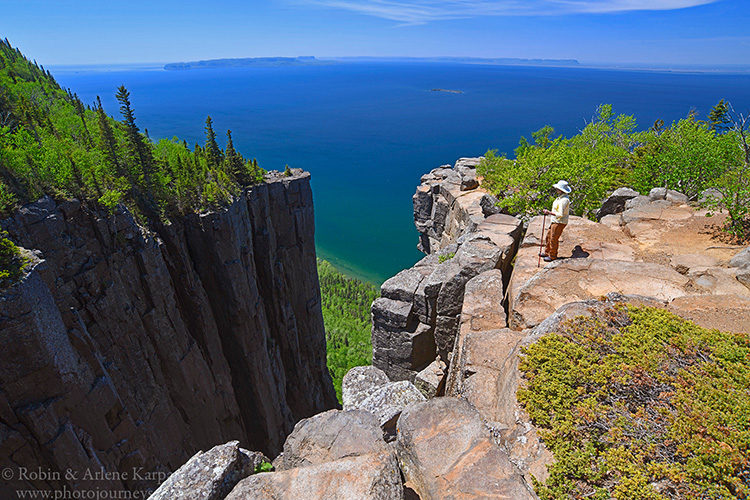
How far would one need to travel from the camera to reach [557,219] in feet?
51.9

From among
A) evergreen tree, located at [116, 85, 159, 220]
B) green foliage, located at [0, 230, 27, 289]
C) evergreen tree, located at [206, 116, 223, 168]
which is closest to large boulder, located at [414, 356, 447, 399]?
green foliage, located at [0, 230, 27, 289]

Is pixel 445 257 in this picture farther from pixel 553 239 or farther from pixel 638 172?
pixel 638 172

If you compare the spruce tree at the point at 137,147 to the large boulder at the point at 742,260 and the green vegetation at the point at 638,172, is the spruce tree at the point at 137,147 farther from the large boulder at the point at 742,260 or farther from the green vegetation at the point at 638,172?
the large boulder at the point at 742,260

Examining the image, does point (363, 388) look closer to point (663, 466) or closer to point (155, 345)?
point (663, 466)

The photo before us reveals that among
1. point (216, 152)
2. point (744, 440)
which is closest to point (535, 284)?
point (744, 440)

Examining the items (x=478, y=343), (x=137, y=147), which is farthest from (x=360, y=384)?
(x=137, y=147)

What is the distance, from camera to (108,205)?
17828mm

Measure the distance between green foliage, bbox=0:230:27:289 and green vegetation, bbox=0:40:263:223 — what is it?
5.72 feet

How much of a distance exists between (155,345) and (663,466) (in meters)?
22.4

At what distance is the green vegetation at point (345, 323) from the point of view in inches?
1854

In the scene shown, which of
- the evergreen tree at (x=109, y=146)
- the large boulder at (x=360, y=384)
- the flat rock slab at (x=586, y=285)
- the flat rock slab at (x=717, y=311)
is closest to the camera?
the flat rock slab at (x=717, y=311)

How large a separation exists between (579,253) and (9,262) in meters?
22.2

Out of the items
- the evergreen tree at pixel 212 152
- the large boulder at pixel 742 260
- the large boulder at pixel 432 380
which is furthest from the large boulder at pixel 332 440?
the evergreen tree at pixel 212 152

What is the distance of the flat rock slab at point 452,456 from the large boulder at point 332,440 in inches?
27.8
